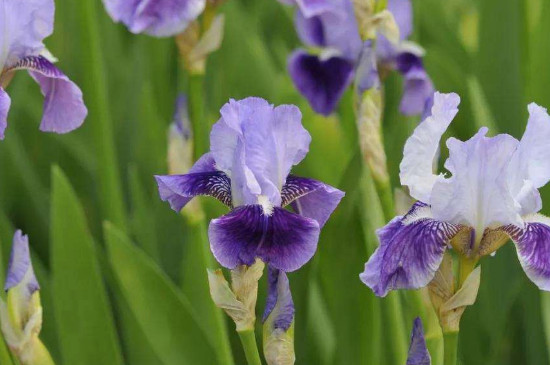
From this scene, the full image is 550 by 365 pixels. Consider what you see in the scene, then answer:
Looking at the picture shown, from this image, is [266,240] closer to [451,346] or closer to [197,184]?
[197,184]

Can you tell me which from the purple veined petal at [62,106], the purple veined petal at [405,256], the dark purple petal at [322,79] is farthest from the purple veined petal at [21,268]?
the dark purple petal at [322,79]

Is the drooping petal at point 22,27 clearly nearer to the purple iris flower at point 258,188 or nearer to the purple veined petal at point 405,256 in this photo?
the purple iris flower at point 258,188

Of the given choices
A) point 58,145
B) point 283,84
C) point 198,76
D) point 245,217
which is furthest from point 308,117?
point 245,217

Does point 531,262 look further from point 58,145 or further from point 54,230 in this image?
point 58,145

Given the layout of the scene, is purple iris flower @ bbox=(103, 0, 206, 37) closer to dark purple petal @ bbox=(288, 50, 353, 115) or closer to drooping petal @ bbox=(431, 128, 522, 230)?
dark purple petal @ bbox=(288, 50, 353, 115)

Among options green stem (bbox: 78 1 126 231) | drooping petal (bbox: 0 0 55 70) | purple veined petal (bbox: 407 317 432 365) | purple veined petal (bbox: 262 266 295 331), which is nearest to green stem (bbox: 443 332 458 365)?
purple veined petal (bbox: 407 317 432 365)
